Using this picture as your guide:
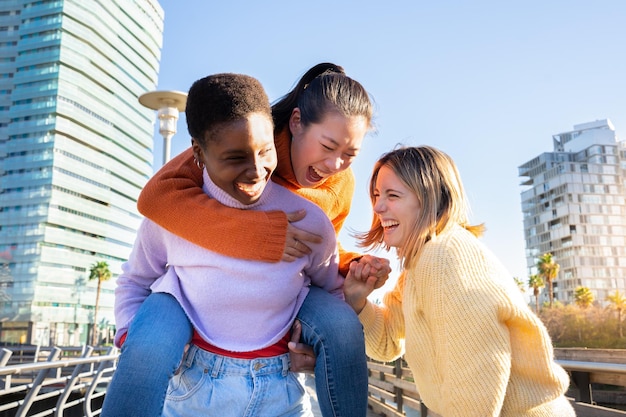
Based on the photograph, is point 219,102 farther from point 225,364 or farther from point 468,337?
point 468,337

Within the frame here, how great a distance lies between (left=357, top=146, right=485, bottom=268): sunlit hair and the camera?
2.06 m

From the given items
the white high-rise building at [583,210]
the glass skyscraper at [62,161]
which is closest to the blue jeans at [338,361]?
the glass skyscraper at [62,161]

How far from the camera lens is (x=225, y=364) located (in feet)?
5.20

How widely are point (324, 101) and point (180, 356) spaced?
3.31 ft

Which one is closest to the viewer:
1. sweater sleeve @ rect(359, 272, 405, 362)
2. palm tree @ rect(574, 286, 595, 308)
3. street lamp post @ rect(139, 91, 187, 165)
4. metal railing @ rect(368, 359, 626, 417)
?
sweater sleeve @ rect(359, 272, 405, 362)

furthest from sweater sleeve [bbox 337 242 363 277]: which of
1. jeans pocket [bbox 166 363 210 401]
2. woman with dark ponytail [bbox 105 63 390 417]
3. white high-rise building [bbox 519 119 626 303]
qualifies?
white high-rise building [bbox 519 119 626 303]

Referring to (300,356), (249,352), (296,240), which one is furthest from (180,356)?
(296,240)

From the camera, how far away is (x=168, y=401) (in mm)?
1587

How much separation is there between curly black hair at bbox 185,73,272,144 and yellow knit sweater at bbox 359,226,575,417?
775mm

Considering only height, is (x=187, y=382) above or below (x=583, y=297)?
below

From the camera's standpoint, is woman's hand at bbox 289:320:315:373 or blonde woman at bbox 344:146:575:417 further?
blonde woman at bbox 344:146:575:417

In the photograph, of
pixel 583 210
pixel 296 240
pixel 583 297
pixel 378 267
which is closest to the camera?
pixel 296 240

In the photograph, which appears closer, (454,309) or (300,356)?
(300,356)

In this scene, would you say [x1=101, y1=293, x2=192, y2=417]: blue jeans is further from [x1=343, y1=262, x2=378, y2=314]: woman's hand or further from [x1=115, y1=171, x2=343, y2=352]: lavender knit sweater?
[x1=343, y1=262, x2=378, y2=314]: woman's hand
